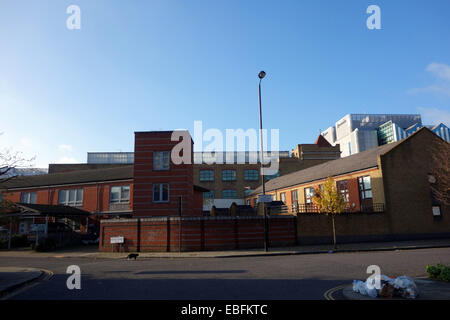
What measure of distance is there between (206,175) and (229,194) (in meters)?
5.90

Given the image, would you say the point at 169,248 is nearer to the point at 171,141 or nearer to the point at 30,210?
the point at 171,141

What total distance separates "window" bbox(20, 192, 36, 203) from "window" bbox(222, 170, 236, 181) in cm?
3216

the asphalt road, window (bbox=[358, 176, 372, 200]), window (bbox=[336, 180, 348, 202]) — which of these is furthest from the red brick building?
window (bbox=[358, 176, 372, 200])

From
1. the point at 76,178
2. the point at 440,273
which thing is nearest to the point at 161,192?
the point at 76,178

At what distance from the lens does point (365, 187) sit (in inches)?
1160

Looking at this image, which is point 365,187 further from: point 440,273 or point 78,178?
point 78,178

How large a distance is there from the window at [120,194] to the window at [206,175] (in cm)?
2576

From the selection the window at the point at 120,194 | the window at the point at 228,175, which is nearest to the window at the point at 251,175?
the window at the point at 228,175

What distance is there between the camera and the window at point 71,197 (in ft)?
128

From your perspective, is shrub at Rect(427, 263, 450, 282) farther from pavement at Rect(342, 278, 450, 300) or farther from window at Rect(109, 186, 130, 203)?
window at Rect(109, 186, 130, 203)

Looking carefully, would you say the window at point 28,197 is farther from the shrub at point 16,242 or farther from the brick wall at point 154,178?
the brick wall at point 154,178

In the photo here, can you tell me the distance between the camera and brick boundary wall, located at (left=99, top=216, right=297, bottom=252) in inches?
859
